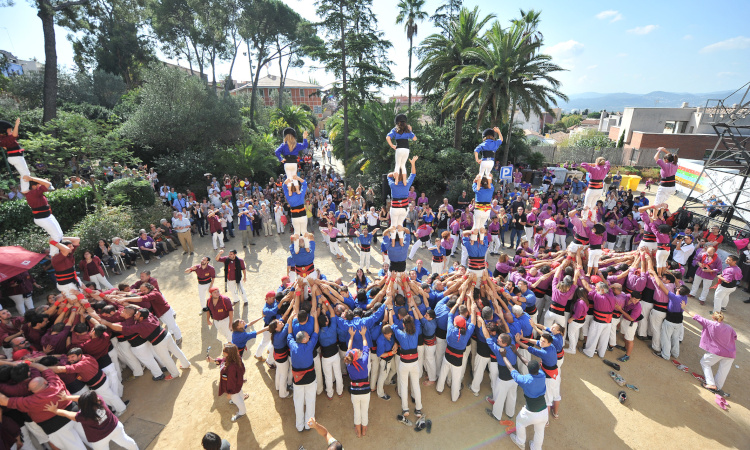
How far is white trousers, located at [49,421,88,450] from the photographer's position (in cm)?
524

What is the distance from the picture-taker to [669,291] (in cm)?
793

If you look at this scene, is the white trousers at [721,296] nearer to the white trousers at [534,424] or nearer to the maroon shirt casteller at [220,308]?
the white trousers at [534,424]

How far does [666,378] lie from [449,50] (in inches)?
794

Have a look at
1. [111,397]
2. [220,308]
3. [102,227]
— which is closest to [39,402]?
[111,397]

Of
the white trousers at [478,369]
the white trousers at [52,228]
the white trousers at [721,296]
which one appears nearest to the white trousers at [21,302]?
the white trousers at [52,228]

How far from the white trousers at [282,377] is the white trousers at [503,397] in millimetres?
4161

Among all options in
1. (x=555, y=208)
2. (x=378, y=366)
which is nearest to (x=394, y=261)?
(x=378, y=366)

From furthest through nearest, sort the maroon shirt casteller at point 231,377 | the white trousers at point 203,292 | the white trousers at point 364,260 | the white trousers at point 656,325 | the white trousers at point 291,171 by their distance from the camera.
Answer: the white trousers at point 364,260
the white trousers at point 203,292
the white trousers at point 656,325
the white trousers at point 291,171
the maroon shirt casteller at point 231,377

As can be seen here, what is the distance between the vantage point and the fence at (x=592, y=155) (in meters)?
30.0

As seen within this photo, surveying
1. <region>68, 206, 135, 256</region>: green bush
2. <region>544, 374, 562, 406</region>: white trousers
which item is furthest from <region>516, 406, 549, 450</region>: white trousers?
<region>68, 206, 135, 256</region>: green bush

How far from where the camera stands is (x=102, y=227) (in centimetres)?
1256

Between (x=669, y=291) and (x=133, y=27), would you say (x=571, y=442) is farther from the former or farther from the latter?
(x=133, y=27)

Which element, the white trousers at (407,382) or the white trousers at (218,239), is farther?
the white trousers at (218,239)

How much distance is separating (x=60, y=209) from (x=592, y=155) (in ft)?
122
